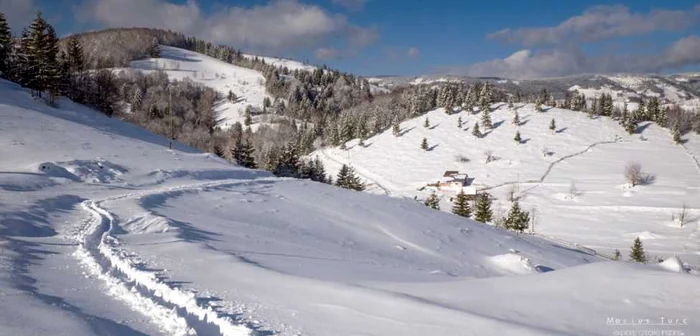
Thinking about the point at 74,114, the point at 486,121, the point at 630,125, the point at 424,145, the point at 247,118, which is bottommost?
the point at 424,145

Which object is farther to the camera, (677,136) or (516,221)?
(677,136)

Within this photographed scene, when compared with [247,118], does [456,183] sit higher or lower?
lower

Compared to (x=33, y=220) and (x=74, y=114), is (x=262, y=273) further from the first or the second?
(x=74, y=114)

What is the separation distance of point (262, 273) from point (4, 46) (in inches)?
2726

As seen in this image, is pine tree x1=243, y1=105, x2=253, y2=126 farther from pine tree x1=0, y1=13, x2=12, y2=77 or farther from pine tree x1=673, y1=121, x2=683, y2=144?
A: pine tree x1=673, y1=121, x2=683, y2=144

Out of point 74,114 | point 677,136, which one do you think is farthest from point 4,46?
point 677,136

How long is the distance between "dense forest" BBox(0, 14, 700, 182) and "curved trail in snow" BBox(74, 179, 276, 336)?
50400mm

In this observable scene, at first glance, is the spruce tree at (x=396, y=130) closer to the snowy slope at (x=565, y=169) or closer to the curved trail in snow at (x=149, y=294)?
the snowy slope at (x=565, y=169)

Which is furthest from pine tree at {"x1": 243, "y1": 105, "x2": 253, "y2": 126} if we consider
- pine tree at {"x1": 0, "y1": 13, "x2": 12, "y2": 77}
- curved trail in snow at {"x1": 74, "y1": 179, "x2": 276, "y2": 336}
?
curved trail in snow at {"x1": 74, "y1": 179, "x2": 276, "y2": 336}

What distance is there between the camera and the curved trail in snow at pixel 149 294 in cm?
700

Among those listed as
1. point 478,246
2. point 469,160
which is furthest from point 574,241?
point 469,160

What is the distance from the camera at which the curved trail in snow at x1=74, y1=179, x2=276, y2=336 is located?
7.00 m

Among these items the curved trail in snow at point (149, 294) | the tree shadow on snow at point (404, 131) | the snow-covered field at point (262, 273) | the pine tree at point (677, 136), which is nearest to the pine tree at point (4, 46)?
the snow-covered field at point (262, 273)

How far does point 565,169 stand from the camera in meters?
98.2
